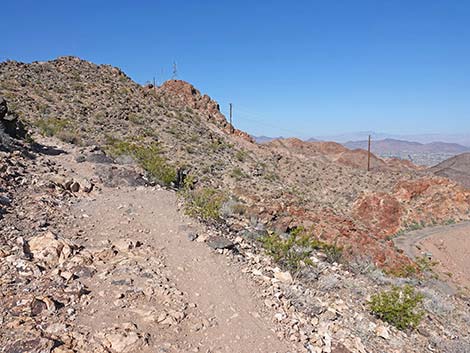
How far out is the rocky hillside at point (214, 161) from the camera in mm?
13945

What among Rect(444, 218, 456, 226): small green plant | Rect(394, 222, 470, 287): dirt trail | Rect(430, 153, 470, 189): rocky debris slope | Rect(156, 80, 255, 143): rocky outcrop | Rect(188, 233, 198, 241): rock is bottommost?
Rect(394, 222, 470, 287): dirt trail

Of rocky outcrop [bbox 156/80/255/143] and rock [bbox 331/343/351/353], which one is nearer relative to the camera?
rock [bbox 331/343/351/353]

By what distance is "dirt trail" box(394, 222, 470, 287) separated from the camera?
2030cm

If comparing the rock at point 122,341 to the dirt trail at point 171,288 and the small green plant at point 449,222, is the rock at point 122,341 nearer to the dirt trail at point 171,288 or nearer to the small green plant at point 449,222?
the dirt trail at point 171,288

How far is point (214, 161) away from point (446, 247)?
15979 millimetres

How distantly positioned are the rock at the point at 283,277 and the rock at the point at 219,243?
3.49 feet

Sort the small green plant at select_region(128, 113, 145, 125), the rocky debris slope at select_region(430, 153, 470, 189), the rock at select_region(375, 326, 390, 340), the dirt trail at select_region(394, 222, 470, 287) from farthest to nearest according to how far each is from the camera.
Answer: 1. the rocky debris slope at select_region(430, 153, 470, 189)
2. the small green plant at select_region(128, 113, 145, 125)
3. the dirt trail at select_region(394, 222, 470, 287)
4. the rock at select_region(375, 326, 390, 340)

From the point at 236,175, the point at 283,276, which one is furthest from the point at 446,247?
the point at 283,276

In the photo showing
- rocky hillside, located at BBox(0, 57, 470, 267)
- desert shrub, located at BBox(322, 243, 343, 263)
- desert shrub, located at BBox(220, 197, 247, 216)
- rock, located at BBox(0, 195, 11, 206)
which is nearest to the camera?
rock, located at BBox(0, 195, 11, 206)

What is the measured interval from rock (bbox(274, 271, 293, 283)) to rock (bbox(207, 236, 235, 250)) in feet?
3.49

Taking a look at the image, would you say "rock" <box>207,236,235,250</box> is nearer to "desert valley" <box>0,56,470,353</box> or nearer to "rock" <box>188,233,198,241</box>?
"desert valley" <box>0,56,470,353</box>

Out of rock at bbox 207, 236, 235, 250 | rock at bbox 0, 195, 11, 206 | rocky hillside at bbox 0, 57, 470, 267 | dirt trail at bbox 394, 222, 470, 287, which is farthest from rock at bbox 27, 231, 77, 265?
dirt trail at bbox 394, 222, 470, 287

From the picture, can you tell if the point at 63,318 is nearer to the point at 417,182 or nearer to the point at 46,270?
the point at 46,270

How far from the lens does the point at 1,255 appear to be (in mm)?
5246
